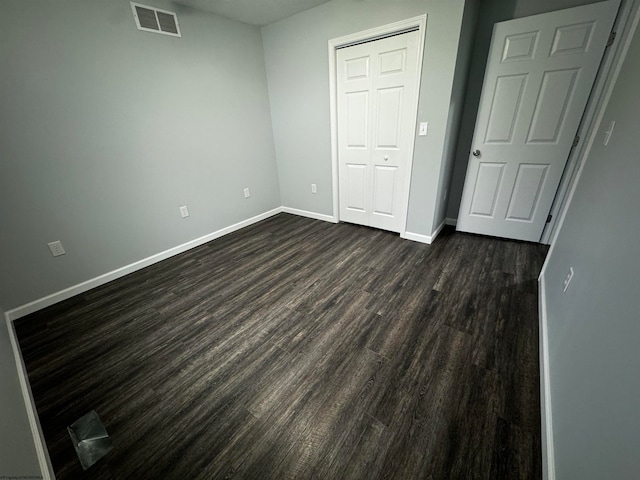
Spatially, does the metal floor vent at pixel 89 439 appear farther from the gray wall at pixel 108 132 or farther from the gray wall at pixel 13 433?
the gray wall at pixel 108 132

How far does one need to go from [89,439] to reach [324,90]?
3.41 meters

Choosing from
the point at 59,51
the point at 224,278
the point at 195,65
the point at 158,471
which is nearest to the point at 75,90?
the point at 59,51

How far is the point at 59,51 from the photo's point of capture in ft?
6.14

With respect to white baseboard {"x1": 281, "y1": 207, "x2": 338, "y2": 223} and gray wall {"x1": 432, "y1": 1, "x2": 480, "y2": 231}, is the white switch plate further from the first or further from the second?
white baseboard {"x1": 281, "y1": 207, "x2": 338, "y2": 223}

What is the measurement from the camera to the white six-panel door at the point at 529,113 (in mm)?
2039

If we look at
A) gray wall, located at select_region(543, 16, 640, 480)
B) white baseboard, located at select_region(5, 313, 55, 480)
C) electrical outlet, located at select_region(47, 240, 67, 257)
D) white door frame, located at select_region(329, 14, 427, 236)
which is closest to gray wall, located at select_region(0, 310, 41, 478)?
white baseboard, located at select_region(5, 313, 55, 480)

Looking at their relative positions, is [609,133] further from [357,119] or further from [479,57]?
[357,119]

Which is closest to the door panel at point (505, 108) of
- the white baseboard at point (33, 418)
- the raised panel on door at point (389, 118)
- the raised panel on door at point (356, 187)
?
the raised panel on door at point (389, 118)

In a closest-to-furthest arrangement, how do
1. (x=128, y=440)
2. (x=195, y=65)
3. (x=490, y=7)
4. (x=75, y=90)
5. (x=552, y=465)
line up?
(x=552, y=465)
(x=128, y=440)
(x=75, y=90)
(x=490, y=7)
(x=195, y=65)

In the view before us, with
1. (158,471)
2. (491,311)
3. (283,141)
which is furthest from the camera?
(283,141)

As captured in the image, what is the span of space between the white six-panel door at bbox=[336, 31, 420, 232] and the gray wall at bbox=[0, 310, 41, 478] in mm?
3001

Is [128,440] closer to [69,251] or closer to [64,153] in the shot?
[69,251]

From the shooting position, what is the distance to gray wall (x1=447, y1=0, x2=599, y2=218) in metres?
2.15

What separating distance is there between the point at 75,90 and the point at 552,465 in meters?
3.64
